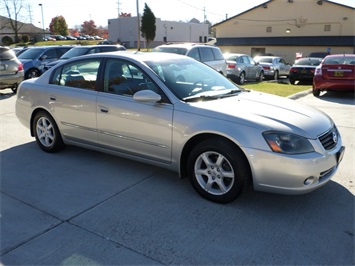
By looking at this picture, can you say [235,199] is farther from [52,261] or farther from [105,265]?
[52,261]

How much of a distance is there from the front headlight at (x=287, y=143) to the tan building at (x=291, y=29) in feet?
107

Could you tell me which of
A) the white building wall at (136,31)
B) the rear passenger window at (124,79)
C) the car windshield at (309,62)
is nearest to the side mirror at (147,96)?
the rear passenger window at (124,79)

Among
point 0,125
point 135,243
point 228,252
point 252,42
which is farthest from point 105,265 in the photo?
point 252,42

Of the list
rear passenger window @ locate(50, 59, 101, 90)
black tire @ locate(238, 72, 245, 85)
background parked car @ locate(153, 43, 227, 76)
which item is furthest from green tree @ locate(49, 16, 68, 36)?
rear passenger window @ locate(50, 59, 101, 90)

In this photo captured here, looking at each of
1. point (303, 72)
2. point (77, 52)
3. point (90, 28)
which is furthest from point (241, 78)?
point (90, 28)

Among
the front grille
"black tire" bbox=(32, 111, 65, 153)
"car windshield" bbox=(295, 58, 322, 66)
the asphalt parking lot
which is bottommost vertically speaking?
the asphalt parking lot

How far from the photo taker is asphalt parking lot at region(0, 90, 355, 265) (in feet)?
9.23

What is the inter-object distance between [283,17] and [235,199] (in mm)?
36374

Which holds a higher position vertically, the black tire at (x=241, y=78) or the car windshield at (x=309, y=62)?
the car windshield at (x=309, y=62)

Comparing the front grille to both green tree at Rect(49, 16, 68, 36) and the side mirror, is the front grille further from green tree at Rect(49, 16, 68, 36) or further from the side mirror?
green tree at Rect(49, 16, 68, 36)

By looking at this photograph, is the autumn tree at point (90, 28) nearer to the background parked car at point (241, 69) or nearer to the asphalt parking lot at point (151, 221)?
the background parked car at point (241, 69)

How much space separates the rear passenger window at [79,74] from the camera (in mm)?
4652

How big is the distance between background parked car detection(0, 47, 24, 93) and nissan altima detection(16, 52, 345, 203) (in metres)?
6.69

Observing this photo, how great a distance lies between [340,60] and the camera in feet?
38.5
